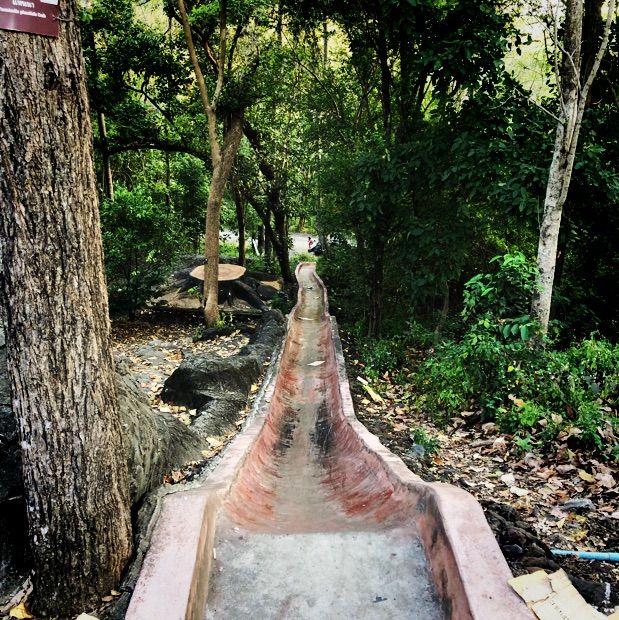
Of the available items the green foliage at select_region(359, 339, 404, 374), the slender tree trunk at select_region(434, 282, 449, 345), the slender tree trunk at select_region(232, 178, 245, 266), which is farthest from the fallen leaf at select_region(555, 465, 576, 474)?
the slender tree trunk at select_region(232, 178, 245, 266)

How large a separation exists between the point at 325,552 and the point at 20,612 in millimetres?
1779

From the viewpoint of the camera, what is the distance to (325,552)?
Result: 2881mm

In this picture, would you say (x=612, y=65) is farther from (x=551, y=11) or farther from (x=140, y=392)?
(x=140, y=392)

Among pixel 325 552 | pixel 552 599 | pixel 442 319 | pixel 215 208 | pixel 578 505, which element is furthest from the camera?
pixel 215 208

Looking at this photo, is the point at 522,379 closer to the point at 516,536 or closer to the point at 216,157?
the point at 516,536

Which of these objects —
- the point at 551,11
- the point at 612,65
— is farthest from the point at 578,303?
Answer: the point at 551,11

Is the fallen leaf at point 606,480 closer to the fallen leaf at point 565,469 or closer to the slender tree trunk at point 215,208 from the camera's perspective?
the fallen leaf at point 565,469

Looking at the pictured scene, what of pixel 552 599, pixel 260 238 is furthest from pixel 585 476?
pixel 260 238

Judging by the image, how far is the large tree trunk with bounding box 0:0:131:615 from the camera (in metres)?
2.26

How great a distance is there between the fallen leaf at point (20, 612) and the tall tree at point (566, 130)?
18.1 feet

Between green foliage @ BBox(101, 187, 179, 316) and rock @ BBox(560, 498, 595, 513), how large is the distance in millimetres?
9087

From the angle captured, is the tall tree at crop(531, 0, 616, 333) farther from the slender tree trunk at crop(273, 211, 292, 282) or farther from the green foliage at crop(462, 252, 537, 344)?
the slender tree trunk at crop(273, 211, 292, 282)

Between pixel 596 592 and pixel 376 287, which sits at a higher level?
pixel 376 287

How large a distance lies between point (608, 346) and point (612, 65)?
464 centimetres
